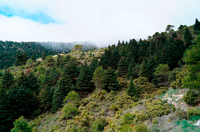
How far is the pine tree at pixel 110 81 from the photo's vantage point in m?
35.2

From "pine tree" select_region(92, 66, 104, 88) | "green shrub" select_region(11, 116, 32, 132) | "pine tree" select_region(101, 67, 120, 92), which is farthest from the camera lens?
"pine tree" select_region(92, 66, 104, 88)

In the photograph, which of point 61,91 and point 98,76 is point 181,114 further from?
point 61,91

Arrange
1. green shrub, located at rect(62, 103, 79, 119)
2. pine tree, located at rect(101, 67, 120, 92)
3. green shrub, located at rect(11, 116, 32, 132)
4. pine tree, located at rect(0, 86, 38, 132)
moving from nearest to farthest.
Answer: green shrub, located at rect(11, 116, 32, 132)
green shrub, located at rect(62, 103, 79, 119)
pine tree, located at rect(0, 86, 38, 132)
pine tree, located at rect(101, 67, 120, 92)

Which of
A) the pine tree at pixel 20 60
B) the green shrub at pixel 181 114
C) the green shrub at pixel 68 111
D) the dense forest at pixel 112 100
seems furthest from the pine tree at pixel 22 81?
the pine tree at pixel 20 60

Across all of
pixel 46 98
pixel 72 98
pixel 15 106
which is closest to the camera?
pixel 72 98

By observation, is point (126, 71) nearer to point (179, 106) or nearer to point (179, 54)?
point (179, 54)

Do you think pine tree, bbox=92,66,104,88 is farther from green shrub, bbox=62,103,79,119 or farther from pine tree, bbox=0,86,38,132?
pine tree, bbox=0,86,38,132

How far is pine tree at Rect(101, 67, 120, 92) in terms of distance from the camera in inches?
1387

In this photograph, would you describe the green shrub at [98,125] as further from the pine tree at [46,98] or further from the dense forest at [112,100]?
the pine tree at [46,98]

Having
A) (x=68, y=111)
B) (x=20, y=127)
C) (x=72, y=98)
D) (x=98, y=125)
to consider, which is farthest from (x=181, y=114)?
(x=20, y=127)

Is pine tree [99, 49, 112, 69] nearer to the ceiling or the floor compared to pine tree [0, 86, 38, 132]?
nearer to the ceiling

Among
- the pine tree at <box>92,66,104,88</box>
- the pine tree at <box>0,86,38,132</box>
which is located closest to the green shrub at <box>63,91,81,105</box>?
the pine tree at <box>92,66,104,88</box>

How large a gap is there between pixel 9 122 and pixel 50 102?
11.8 meters

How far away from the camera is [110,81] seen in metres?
35.5
